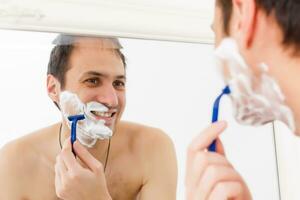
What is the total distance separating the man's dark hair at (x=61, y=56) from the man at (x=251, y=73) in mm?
299

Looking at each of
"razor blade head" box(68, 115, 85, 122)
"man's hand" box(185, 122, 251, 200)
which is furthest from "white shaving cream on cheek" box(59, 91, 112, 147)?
"man's hand" box(185, 122, 251, 200)

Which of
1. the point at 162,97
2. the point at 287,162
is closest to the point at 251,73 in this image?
the point at 162,97

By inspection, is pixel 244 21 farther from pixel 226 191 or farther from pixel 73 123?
pixel 73 123

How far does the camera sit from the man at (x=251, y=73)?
22.7 inches

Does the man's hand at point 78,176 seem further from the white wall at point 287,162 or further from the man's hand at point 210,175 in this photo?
the white wall at point 287,162

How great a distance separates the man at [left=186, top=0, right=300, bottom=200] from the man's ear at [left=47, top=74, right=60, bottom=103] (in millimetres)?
283

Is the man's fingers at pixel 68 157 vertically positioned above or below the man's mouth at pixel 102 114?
below

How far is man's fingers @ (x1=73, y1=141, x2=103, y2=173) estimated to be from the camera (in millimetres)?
818

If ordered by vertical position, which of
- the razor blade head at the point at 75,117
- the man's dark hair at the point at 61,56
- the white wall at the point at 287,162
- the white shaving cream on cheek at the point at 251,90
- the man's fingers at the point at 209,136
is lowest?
the white wall at the point at 287,162

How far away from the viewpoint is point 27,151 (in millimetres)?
796

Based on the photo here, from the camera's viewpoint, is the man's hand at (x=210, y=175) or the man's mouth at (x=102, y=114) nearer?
the man's hand at (x=210, y=175)

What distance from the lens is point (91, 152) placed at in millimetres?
831

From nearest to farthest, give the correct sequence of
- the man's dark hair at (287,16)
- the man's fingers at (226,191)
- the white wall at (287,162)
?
the man's dark hair at (287,16)
the man's fingers at (226,191)
the white wall at (287,162)

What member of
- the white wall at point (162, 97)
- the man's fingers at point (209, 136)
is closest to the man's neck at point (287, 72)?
the man's fingers at point (209, 136)
